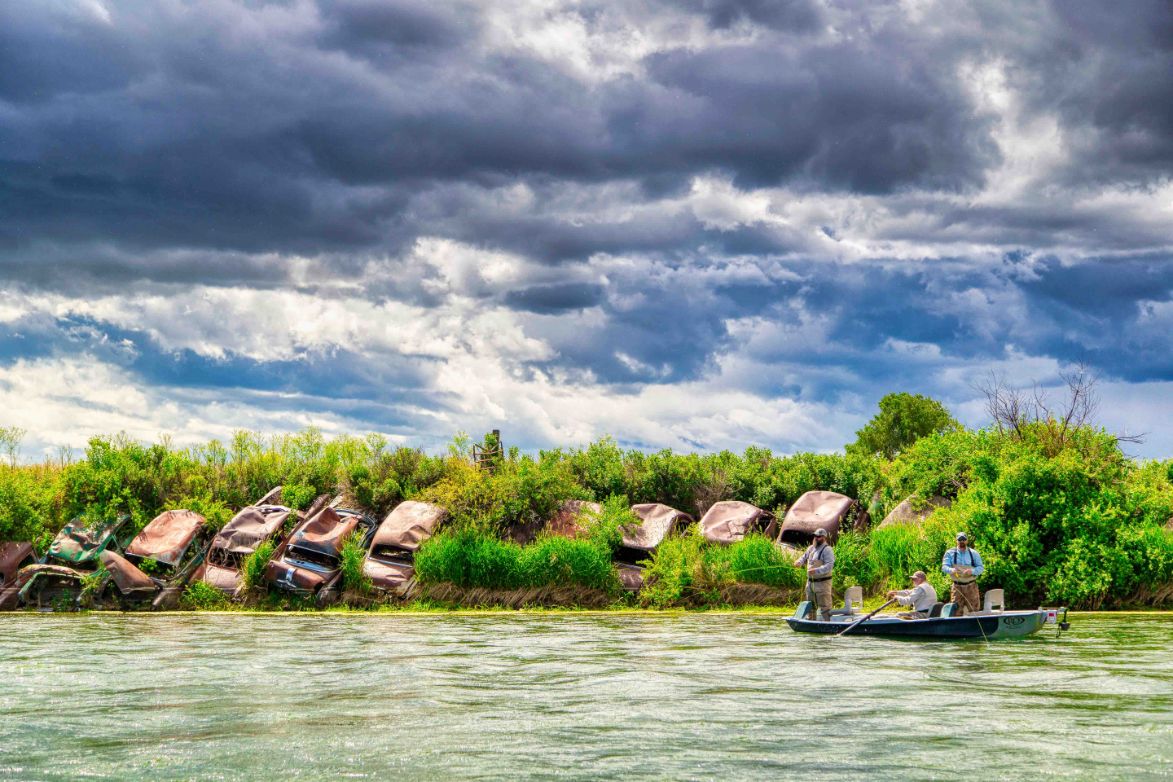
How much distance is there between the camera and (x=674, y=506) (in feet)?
115

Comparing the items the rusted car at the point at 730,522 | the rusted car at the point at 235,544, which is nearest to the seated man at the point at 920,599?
the rusted car at the point at 730,522

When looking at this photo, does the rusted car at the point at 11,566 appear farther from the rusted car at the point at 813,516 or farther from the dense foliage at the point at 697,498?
the rusted car at the point at 813,516

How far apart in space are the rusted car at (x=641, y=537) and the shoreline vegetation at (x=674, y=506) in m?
0.31

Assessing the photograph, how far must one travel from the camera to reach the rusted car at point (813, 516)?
3038 centimetres

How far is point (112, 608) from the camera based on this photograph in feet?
97.5

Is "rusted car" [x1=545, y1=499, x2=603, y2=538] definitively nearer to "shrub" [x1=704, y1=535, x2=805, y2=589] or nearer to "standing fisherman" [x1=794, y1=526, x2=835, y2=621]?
"shrub" [x1=704, y1=535, x2=805, y2=589]

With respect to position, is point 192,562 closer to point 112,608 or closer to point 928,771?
point 112,608

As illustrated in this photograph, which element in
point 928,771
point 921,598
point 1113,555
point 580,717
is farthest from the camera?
point 1113,555

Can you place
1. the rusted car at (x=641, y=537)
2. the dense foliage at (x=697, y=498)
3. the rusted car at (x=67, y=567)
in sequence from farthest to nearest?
the rusted car at (x=641, y=537), the rusted car at (x=67, y=567), the dense foliage at (x=697, y=498)

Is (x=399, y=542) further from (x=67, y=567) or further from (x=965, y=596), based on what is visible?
(x=965, y=596)

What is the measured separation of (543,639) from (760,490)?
1371 cm

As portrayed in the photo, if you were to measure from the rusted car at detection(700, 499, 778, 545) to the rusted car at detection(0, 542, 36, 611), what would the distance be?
17.8 m

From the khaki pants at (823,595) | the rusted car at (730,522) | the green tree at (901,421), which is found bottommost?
the khaki pants at (823,595)

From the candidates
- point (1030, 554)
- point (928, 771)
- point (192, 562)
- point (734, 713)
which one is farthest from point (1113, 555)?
point (192, 562)
